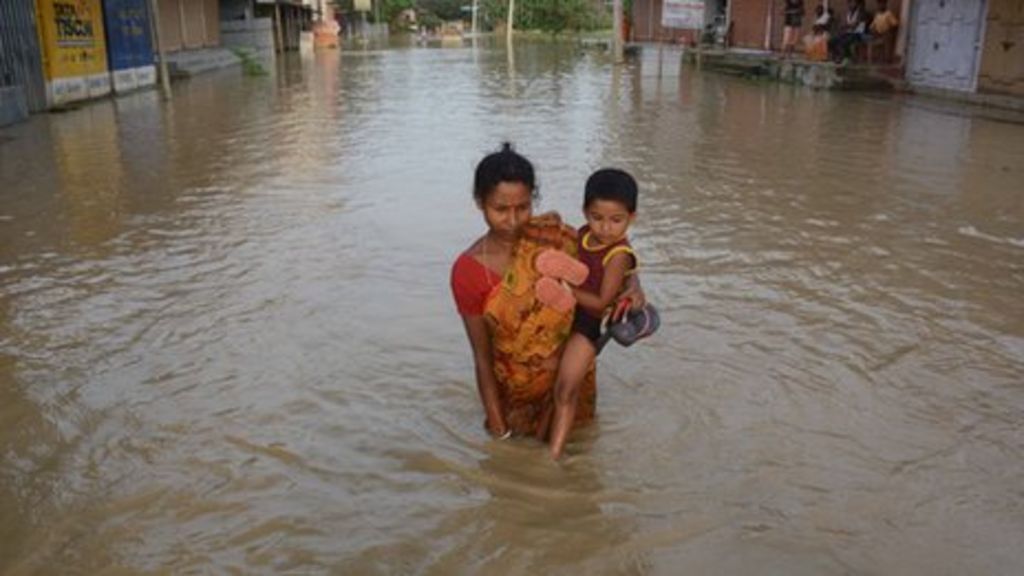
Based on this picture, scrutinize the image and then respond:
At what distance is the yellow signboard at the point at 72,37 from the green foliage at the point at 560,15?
46461 mm

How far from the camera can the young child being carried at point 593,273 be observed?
3205mm

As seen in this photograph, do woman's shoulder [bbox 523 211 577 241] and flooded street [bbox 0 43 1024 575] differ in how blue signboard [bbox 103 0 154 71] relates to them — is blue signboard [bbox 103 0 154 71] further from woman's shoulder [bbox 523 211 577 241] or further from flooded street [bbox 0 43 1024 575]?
woman's shoulder [bbox 523 211 577 241]

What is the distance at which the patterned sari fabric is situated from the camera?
3.31m

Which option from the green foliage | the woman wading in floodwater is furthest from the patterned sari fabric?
the green foliage

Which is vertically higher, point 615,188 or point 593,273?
point 615,188

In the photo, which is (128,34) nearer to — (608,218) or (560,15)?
(608,218)

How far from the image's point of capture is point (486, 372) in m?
3.54

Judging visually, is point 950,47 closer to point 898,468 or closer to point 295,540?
point 898,468

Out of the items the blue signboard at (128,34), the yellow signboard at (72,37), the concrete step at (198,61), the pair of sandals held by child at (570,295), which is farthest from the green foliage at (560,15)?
the pair of sandals held by child at (570,295)

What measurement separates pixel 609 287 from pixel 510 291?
37cm

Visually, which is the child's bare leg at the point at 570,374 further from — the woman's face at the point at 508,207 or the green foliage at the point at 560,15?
the green foliage at the point at 560,15

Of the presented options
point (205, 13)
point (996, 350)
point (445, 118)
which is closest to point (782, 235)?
point (996, 350)

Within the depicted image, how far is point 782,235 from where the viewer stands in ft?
24.0

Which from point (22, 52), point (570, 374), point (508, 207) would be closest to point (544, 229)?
point (508, 207)
